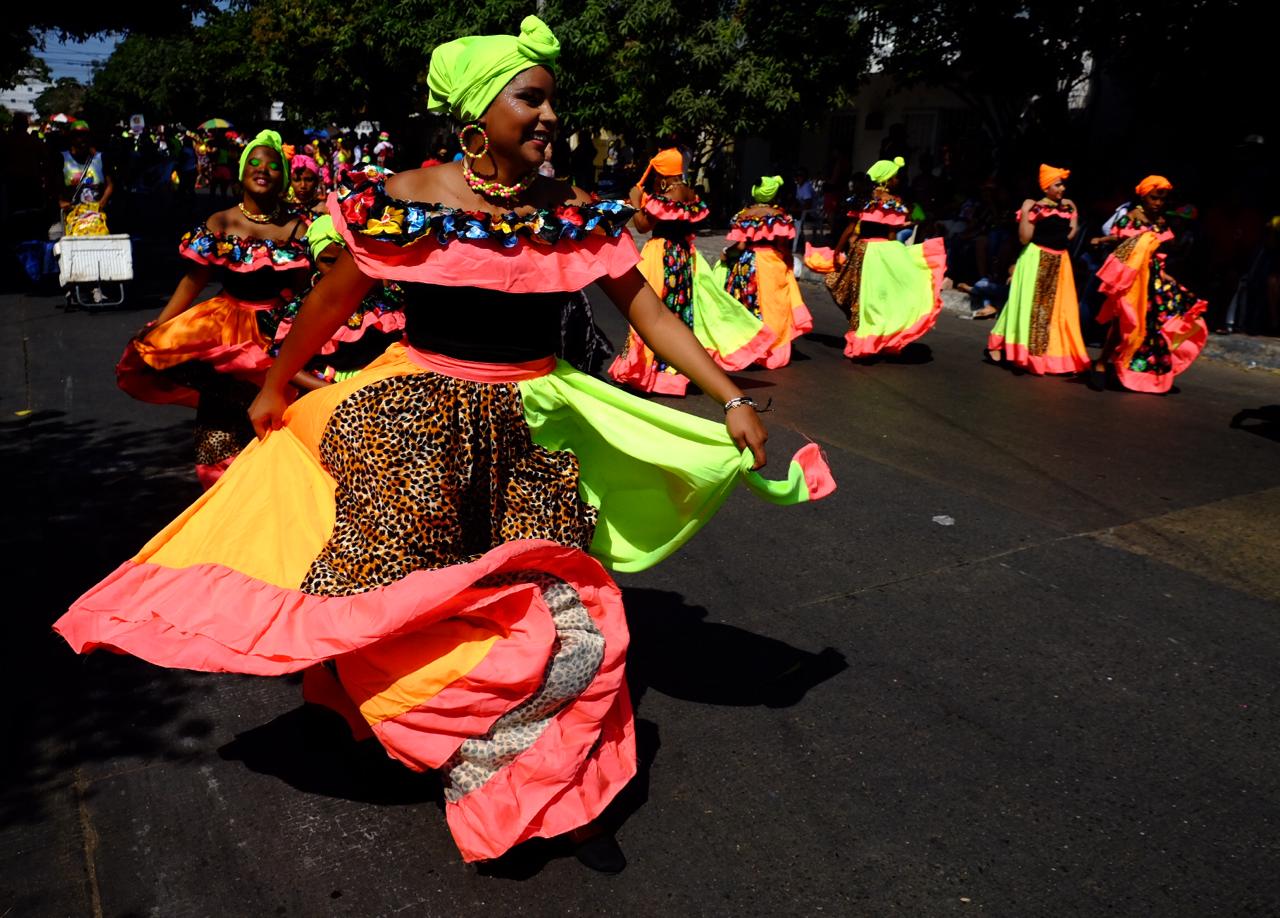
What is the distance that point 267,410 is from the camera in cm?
323

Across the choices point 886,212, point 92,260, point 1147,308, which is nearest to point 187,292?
point 886,212

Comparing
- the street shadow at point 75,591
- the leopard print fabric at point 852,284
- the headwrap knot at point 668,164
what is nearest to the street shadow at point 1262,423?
the leopard print fabric at point 852,284

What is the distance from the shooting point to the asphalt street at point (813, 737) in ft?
9.93

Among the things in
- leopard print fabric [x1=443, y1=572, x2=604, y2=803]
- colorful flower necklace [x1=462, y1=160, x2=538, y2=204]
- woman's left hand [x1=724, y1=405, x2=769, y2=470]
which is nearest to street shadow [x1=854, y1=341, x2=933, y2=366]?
woman's left hand [x1=724, y1=405, x2=769, y2=470]

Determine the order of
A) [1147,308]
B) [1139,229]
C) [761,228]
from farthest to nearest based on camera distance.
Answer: [761,228] < [1147,308] < [1139,229]

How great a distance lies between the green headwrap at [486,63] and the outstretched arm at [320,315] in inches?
19.1

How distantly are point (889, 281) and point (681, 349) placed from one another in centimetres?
808

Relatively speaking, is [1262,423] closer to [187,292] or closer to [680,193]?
[680,193]

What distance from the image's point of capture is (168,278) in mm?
15664

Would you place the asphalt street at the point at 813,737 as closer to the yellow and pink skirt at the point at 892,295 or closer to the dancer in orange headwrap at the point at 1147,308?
the dancer in orange headwrap at the point at 1147,308

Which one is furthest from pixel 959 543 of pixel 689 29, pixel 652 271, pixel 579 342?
pixel 689 29

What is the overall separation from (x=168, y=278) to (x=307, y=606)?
47.2ft

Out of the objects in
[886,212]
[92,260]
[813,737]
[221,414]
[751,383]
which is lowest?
[813,737]

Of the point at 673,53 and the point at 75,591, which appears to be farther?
the point at 673,53
